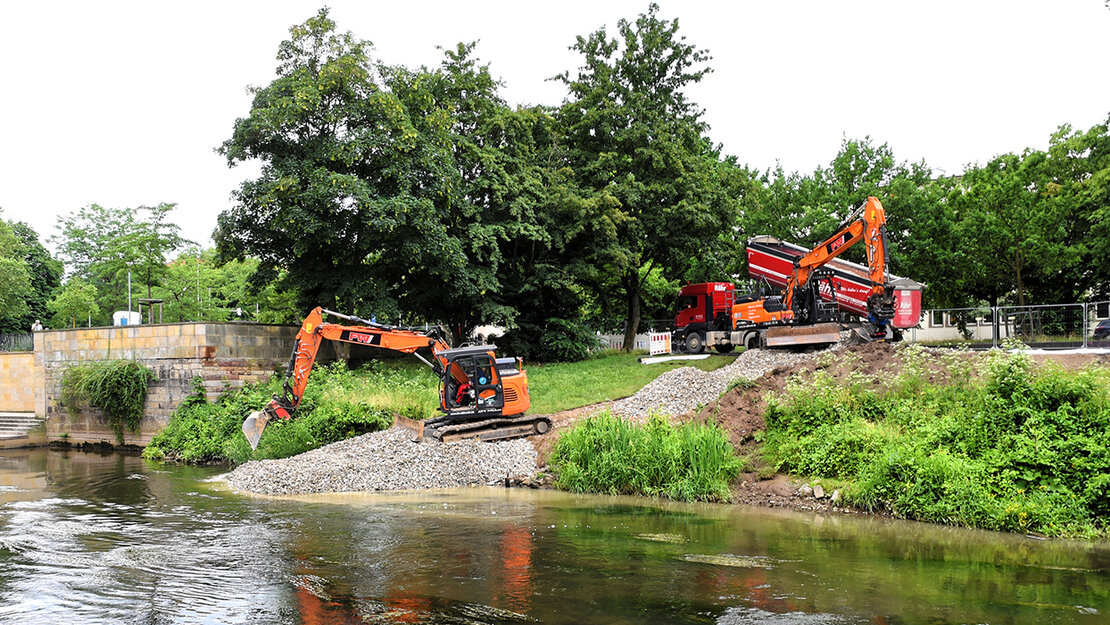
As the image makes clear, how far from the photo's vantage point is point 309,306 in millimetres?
25766

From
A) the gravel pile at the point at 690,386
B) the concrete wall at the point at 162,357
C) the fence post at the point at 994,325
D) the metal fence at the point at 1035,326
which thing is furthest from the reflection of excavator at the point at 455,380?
the fence post at the point at 994,325

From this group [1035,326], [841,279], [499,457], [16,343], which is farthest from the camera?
[16,343]

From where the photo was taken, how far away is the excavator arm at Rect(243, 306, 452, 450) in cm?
1606

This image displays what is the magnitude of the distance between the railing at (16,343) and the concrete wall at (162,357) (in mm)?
5907

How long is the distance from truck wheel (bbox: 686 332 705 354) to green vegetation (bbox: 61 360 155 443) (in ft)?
59.6

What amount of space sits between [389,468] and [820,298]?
15.2 meters

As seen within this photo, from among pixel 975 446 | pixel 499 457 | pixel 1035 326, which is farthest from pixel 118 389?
pixel 1035 326

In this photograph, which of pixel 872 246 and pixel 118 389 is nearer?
pixel 872 246

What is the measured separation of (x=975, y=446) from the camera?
11.3m

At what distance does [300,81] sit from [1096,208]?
97.6ft

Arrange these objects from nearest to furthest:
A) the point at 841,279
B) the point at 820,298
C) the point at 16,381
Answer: the point at 820,298, the point at 841,279, the point at 16,381

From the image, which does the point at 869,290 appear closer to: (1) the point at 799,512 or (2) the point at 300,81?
(1) the point at 799,512

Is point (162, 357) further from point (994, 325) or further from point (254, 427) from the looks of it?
point (994, 325)

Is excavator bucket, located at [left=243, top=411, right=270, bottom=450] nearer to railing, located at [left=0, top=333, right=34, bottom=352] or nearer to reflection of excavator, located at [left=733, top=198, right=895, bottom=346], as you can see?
reflection of excavator, located at [left=733, top=198, right=895, bottom=346]
